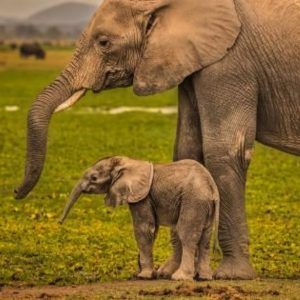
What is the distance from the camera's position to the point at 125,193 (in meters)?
9.91

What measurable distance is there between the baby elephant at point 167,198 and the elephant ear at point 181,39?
2.09 feet

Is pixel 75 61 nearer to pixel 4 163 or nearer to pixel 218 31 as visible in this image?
pixel 218 31

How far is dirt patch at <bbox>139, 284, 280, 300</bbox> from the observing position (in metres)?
9.31

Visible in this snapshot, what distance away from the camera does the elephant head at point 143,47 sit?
33.2 feet

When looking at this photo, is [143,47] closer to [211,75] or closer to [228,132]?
[211,75]

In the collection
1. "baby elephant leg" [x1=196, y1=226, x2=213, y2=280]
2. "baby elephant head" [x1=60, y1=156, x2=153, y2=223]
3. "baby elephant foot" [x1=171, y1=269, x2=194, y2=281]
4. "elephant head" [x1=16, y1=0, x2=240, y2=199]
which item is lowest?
"baby elephant foot" [x1=171, y1=269, x2=194, y2=281]

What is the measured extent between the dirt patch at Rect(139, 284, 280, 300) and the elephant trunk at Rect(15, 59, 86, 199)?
123 cm

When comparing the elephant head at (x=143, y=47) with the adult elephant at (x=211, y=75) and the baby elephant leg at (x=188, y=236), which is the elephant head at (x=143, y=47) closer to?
the adult elephant at (x=211, y=75)

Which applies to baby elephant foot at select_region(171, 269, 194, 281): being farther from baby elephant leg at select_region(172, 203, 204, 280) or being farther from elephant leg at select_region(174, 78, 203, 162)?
elephant leg at select_region(174, 78, 203, 162)

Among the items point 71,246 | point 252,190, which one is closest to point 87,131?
point 252,190

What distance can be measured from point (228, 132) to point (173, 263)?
1.07 meters

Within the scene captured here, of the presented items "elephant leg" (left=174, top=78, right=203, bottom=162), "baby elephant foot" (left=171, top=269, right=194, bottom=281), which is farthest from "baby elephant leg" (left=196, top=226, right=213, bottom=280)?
"elephant leg" (left=174, top=78, right=203, bottom=162)

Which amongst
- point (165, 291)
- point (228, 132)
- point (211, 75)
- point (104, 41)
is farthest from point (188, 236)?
point (104, 41)

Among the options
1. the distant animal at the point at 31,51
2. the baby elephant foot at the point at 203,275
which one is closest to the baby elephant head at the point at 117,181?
the baby elephant foot at the point at 203,275
